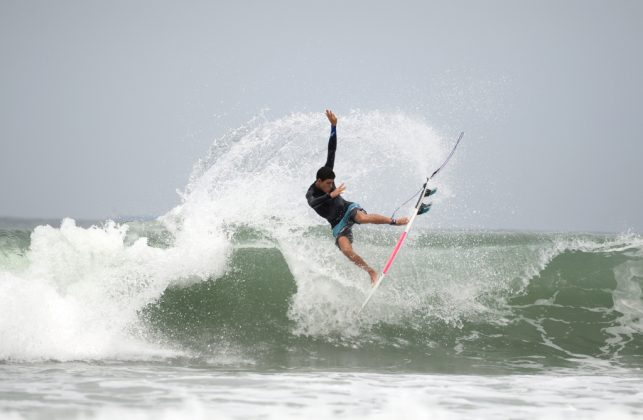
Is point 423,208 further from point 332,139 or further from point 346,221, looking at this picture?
point 332,139

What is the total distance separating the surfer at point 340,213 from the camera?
7.27m

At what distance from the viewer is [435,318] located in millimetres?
8297

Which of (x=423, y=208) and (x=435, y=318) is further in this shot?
(x=435, y=318)

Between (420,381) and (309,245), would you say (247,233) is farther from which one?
(420,381)

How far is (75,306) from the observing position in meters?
7.34

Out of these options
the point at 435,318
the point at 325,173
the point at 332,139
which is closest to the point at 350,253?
the point at 325,173

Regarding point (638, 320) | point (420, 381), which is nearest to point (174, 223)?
point (420, 381)

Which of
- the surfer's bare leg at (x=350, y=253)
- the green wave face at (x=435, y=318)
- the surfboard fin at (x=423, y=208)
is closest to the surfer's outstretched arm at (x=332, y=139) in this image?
the surfer's bare leg at (x=350, y=253)

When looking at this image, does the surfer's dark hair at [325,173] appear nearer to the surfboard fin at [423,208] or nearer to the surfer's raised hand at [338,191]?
the surfer's raised hand at [338,191]

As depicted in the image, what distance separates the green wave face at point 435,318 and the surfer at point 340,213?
866 mm

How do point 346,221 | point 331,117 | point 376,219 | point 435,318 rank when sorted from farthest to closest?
point 435,318 < point 346,221 < point 376,219 < point 331,117

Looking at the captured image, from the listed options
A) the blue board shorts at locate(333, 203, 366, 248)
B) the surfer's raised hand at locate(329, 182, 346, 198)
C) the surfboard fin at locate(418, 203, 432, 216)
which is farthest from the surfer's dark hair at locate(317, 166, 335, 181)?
the surfboard fin at locate(418, 203, 432, 216)

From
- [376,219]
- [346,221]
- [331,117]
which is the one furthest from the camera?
[346,221]

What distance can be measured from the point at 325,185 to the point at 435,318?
2367 mm
